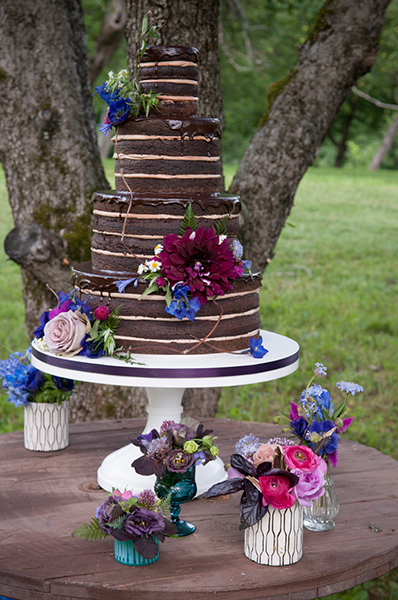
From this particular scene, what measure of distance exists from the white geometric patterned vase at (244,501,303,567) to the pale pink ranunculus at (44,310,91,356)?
2.62 feet

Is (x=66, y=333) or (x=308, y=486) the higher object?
(x=66, y=333)

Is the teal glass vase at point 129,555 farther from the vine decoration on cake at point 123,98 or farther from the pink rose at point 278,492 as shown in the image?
the vine decoration on cake at point 123,98

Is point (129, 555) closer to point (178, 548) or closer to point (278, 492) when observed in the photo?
point (178, 548)

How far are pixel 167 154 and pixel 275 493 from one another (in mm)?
1166

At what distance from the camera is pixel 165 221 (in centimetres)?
228

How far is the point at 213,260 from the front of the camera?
2.19m

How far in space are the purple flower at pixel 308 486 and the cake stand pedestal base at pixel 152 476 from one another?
24.4 inches

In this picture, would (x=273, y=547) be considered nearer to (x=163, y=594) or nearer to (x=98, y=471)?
(x=163, y=594)

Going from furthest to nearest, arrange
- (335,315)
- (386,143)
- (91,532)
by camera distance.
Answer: (386,143), (335,315), (91,532)

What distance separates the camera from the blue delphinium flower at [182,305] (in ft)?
7.13

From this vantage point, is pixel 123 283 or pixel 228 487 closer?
pixel 228 487

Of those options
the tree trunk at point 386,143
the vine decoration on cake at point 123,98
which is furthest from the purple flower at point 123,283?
the tree trunk at point 386,143

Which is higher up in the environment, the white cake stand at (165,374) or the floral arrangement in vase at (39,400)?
the white cake stand at (165,374)

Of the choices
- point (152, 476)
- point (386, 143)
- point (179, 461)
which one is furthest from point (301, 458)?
point (386, 143)
